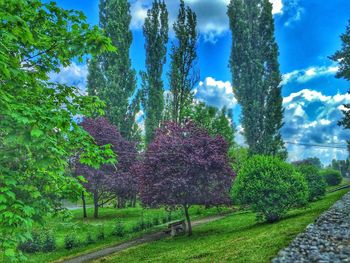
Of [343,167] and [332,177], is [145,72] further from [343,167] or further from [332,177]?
[343,167]

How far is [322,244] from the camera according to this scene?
10133 millimetres

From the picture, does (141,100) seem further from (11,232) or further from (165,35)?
(11,232)

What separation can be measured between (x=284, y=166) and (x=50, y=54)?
15.0 meters

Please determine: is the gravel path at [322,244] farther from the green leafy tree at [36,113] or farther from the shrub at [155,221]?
the shrub at [155,221]

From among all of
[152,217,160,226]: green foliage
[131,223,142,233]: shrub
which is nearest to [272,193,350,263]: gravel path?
[131,223,142,233]: shrub

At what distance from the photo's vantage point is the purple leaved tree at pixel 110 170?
100.0ft

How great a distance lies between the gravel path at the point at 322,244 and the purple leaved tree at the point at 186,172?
669cm

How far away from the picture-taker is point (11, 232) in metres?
5.94

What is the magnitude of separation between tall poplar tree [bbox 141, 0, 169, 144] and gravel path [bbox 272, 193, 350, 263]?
29.5 m

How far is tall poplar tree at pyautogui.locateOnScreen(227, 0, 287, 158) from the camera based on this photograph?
37.2m

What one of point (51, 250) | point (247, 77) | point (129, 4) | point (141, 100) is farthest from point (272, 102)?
point (51, 250)

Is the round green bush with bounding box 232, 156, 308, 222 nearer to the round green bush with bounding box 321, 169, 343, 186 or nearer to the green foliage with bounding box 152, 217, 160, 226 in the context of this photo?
the green foliage with bounding box 152, 217, 160, 226

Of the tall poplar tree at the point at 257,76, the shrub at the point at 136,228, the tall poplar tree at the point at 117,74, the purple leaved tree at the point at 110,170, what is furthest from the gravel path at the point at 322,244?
the tall poplar tree at the point at 117,74

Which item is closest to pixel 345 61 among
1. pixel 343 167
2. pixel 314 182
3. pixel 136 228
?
pixel 314 182
